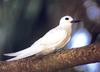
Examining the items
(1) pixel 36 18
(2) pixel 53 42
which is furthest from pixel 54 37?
(1) pixel 36 18

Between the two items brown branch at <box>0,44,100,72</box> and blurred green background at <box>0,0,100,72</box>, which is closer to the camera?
brown branch at <box>0,44,100,72</box>

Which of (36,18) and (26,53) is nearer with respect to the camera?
(26,53)

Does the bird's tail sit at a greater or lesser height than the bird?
lesser

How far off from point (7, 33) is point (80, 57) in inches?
10.6

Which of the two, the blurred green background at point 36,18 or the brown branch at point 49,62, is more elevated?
the blurred green background at point 36,18

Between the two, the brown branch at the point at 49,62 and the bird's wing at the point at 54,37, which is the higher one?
the bird's wing at the point at 54,37

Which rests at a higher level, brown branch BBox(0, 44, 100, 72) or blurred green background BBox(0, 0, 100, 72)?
blurred green background BBox(0, 0, 100, 72)

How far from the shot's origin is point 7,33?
33.5 inches

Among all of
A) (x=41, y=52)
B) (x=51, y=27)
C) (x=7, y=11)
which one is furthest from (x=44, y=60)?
(x=7, y=11)

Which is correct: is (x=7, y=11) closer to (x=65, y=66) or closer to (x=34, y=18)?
(x=34, y=18)

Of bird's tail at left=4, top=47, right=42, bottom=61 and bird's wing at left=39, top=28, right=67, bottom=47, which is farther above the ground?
bird's wing at left=39, top=28, right=67, bottom=47

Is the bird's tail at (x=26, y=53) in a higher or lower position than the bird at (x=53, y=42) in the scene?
lower

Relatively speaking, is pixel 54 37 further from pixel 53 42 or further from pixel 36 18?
pixel 36 18

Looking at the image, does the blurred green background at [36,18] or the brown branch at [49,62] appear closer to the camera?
the brown branch at [49,62]
